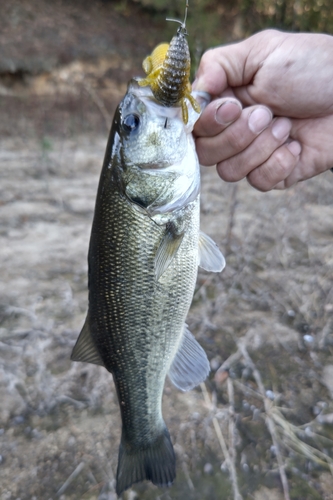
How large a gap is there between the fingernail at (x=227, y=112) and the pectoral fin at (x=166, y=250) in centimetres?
60

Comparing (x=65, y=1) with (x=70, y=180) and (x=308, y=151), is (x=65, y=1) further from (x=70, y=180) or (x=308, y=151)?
(x=308, y=151)

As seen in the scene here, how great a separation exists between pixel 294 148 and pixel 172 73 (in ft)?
3.75

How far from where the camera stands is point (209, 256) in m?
1.63

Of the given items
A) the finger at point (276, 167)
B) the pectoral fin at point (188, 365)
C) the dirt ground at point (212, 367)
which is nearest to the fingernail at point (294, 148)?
the finger at point (276, 167)

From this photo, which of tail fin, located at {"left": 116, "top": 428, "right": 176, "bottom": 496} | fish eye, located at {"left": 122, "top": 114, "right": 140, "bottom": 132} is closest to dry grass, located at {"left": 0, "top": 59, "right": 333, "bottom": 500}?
tail fin, located at {"left": 116, "top": 428, "right": 176, "bottom": 496}

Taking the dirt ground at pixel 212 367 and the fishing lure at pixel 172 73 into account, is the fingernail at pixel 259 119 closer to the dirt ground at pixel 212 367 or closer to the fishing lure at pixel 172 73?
the fishing lure at pixel 172 73

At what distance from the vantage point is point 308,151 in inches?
86.0

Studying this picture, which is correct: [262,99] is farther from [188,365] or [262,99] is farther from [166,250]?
[188,365]

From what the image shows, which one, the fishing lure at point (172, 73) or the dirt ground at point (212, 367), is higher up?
the fishing lure at point (172, 73)

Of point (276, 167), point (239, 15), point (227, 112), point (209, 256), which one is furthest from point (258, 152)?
point (239, 15)

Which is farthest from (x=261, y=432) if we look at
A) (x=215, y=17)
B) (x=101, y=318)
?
(x=215, y=17)

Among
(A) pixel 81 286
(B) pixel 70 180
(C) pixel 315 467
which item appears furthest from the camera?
(B) pixel 70 180

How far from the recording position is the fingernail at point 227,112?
1.66m

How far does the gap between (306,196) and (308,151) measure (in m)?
2.17
